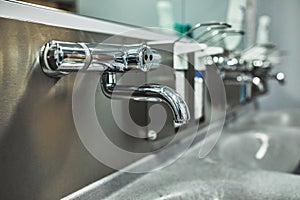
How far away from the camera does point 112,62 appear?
0.40 meters

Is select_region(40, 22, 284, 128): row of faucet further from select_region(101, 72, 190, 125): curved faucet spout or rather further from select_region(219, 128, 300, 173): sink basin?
select_region(219, 128, 300, 173): sink basin

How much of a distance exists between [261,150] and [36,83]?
0.82 metres

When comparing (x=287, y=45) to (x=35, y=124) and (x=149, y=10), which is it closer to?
(x=149, y=10)

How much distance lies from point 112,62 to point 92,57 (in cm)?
3

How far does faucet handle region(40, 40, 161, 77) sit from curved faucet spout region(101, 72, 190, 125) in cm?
3

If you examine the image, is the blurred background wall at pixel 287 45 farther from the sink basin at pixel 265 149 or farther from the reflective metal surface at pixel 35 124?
the reflective metal surface at pixel 35 124

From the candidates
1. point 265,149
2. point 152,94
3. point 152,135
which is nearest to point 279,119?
point 265,149

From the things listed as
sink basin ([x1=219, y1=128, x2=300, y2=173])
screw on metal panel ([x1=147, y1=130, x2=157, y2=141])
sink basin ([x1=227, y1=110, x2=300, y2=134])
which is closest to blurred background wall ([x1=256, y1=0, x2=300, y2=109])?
sink basin ([x1=227, y1=110, x2=300, y2=134])

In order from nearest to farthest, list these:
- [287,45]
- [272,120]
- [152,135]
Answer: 1. [152,135]
2. [272,120]
3. [287,45]

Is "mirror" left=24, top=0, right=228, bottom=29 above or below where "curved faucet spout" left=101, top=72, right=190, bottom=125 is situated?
above

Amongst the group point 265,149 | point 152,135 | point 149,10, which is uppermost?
point 149,10

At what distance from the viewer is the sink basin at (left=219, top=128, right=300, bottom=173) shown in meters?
0.92

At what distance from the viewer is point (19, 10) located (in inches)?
14.3

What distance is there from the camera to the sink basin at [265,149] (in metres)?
0.92
